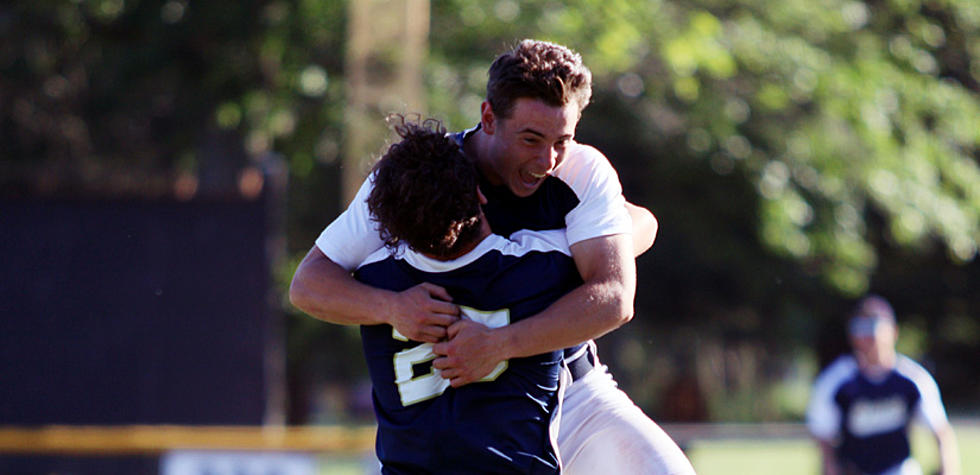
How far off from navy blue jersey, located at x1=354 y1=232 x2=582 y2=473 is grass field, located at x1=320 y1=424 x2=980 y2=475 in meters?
5.49

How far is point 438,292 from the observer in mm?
3156

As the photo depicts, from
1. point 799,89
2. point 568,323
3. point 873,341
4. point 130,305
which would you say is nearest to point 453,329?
point 568,323

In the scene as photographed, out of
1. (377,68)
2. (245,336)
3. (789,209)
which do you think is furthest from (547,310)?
(789,209)

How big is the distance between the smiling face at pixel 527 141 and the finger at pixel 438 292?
36 centimetres

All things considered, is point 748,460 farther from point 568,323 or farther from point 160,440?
point 568,323

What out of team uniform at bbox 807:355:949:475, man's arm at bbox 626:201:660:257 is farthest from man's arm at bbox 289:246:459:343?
team uniform at bbox 807:355:949:475

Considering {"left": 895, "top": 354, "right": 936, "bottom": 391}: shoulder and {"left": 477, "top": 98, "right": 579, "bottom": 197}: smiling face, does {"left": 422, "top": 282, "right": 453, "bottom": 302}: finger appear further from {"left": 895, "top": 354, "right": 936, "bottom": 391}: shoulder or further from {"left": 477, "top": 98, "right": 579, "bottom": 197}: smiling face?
{"left": 895, "top": 354, "right": 936, "bottom": 391}: shoulder

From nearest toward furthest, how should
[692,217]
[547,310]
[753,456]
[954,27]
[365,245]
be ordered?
[547,310] < [365,245] < [753,456] < [954,27] < [692,217]

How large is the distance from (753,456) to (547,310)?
9.86 meters

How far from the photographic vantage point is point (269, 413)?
31.2ft

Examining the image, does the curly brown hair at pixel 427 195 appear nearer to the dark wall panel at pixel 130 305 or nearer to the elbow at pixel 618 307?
the elbow at pixel 618 307

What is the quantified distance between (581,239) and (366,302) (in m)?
0.55

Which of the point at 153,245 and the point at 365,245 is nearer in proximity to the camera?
the point at 365,245

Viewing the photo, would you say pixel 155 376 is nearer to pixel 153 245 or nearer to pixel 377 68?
pixel 153 245
